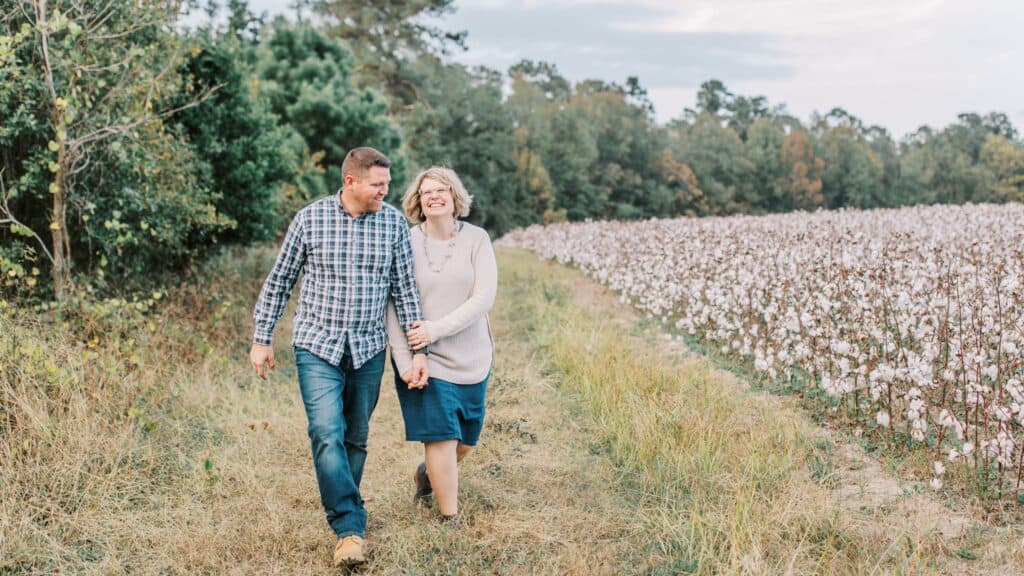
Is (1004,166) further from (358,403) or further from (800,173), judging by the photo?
(358,403)

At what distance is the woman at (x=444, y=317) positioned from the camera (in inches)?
165

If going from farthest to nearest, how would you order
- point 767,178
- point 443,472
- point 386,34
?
1. point 767,178
2. point 386,34
3. point 443,472

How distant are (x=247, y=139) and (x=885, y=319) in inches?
321

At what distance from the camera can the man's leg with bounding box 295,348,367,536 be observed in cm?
389

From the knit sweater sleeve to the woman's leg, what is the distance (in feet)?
2.03

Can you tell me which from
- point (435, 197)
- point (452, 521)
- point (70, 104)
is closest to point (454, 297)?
point (435, 197)

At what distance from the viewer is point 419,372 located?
4.13 m

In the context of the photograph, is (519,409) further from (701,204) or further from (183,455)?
(701,204)

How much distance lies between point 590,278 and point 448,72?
1349 inches

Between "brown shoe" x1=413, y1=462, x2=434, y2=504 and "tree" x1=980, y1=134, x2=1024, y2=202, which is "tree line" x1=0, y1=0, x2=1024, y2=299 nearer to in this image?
"tree" x1=980, y1=134, x2=1024, y2=202

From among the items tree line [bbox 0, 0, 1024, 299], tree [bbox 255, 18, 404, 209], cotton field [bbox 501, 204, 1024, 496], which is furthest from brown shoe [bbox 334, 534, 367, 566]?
tree [bbox 255, 18, 404, 209]

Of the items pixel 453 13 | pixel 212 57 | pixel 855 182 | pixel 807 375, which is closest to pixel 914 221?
pixel 807 375

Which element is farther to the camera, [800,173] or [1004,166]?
[800,173]

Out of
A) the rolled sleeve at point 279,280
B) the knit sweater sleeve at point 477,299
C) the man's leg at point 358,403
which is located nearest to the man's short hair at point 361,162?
the rolled sleeve at point 279,280
